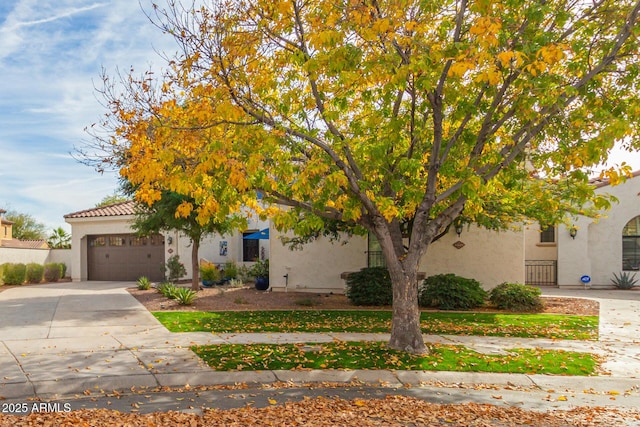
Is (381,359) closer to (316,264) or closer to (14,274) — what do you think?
(316,264)

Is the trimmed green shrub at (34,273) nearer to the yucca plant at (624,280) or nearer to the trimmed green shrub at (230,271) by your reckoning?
the trimmed green shrub at (230,271)

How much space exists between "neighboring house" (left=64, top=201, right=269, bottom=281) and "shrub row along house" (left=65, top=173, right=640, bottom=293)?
0.05m

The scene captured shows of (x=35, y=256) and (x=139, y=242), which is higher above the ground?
(x=139, y=242)

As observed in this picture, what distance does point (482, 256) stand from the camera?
18.8 meters

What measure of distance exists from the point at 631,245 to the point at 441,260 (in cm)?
998

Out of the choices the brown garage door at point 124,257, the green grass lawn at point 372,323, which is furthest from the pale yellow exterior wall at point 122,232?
the green grass lawn at point 372,323

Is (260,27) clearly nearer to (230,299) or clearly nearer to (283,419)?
(283,419)

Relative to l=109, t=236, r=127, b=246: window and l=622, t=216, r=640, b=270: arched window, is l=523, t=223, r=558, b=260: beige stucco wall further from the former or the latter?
l=109, t=236, r=127, b=246: window

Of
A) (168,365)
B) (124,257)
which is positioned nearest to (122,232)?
(124,257)

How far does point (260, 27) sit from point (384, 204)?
10.9ft

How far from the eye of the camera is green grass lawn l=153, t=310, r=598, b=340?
12102mm

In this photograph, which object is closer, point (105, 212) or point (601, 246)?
point (601, 246)

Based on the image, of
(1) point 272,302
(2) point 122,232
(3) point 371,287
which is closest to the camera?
(3) point 371,287

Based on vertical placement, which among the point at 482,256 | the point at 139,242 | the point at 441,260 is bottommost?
the point at 441,260
